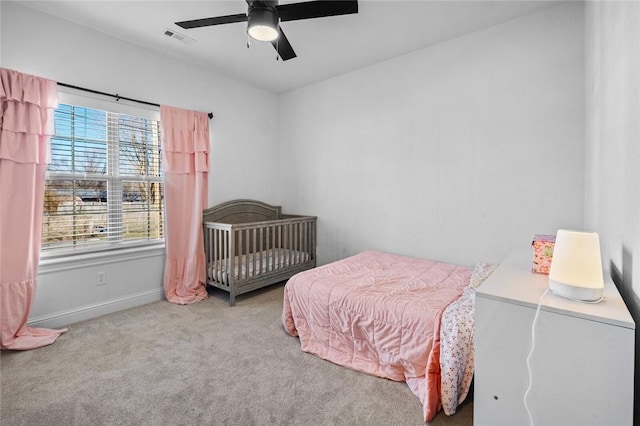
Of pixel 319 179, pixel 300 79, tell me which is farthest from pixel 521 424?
pixel 300 79

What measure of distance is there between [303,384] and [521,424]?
112cm

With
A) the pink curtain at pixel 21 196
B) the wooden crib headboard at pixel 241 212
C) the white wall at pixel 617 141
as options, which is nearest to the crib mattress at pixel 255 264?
the wooden crib headboard at pixel 241 212

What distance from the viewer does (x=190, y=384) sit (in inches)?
69.9

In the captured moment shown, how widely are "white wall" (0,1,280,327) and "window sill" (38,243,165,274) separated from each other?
0.05 ft

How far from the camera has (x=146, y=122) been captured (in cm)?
307

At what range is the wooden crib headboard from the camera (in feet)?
11.5

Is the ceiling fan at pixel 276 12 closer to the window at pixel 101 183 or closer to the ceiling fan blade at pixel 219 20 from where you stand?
the ceiling fan blade at pixel 219 20

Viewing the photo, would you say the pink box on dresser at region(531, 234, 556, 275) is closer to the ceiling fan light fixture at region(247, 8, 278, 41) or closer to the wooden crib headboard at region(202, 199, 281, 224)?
the ceiling fan light fixture at region(247, 8, 278, 41)

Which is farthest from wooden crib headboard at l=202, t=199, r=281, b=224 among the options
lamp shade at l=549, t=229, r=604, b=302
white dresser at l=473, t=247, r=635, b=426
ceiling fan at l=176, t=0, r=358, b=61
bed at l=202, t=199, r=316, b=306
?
lamp shade at l=549, t=229, r=604, b=302

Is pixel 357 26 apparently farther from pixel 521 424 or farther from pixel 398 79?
pixel 521 424

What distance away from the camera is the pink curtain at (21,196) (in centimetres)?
214

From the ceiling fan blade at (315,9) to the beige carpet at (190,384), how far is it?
7.37ft

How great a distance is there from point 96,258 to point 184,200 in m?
0.95

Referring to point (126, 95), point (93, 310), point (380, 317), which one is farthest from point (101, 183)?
point (380, 317)
